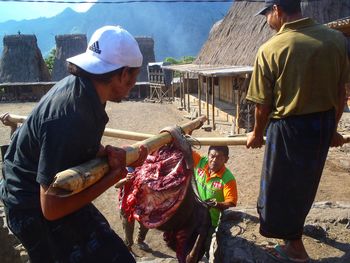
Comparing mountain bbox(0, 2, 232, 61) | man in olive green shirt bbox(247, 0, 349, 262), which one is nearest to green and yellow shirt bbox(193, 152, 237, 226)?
man in olive green shirt bbox(247, 0, 349, 262)

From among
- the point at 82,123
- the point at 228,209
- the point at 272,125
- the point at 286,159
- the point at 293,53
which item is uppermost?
the point at 293,53

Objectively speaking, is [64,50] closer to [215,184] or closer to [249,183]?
[249,183]

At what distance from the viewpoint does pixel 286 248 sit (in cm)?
254

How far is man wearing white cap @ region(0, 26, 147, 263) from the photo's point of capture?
1662 mm

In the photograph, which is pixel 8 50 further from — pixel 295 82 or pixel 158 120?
pixel 295 82

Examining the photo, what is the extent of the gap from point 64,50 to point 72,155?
32249 millimetres

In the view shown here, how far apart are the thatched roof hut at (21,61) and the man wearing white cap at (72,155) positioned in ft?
97.9

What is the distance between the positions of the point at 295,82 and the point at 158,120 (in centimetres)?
1460

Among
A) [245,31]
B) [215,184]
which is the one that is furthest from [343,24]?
[245,31]

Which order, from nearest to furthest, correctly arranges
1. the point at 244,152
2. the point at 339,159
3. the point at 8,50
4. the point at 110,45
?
1. the point at 110,45
2. the point at 339,159
3. the point at 244,152
4. the point at 8,50

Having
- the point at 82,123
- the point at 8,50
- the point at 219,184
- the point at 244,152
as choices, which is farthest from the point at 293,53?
the point at 8,50

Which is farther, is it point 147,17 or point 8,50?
point 147,17

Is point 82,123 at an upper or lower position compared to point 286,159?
upper

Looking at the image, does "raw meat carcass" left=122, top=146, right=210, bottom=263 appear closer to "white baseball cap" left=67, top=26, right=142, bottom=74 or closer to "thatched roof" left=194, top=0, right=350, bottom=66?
"white baseball cap" left=67, top=26, right=142, bottom=74
